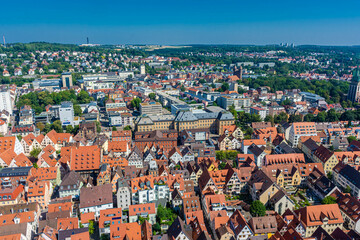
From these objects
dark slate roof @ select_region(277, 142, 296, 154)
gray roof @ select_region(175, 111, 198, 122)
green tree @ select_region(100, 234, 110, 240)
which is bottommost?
green tree @ select_region(100, 234, 110, 240)

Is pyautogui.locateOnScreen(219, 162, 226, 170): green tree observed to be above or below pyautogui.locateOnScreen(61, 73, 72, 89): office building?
below

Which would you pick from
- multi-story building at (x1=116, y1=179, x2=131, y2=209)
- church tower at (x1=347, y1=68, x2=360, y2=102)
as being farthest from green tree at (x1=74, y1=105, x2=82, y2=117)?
church tower at (x1=347, y1=68, x2=360, y2=102)

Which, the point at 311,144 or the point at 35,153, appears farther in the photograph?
the point at 311,144

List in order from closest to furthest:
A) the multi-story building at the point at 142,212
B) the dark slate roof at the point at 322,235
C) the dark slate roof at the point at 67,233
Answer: the dark slate roof at the point at 322,235 < the dark slate roof at the point at 67,233 < the multi-story building at the point at 142,212

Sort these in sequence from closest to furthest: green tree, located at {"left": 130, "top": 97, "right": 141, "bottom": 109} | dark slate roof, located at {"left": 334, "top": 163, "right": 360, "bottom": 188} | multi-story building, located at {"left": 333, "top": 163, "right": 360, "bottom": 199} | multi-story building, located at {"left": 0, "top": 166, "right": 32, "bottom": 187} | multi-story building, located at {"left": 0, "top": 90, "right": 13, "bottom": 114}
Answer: multi-story building, located at {"left": 333, "top": 163, "right": 360, "bottom": 199} → dark slate roof, located at {"left": 334, "top": 163, "right": 360, "bottom": 188} → multi-story building, located at {"left": 0, "top": 166, "right": 32, "bottom": 187} → multi-story building, located at {"left": 0, "top": 90, "right": 13, "bottom": 114} → green tree, located at {"left": 130, "top": 97, "right": 141, "bottom": 109}

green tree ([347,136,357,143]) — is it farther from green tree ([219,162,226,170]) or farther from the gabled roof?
the gabled roof

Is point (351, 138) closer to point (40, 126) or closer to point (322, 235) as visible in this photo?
point (322, 235)

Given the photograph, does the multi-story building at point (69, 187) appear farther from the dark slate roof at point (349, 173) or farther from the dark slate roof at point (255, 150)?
the dark slate roof at point (349, 173)

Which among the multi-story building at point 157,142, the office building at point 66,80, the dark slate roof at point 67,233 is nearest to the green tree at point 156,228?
the dark slate roof at point 67,233

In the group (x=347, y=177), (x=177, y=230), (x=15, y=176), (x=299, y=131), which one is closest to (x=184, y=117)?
(x=299, y=131)
